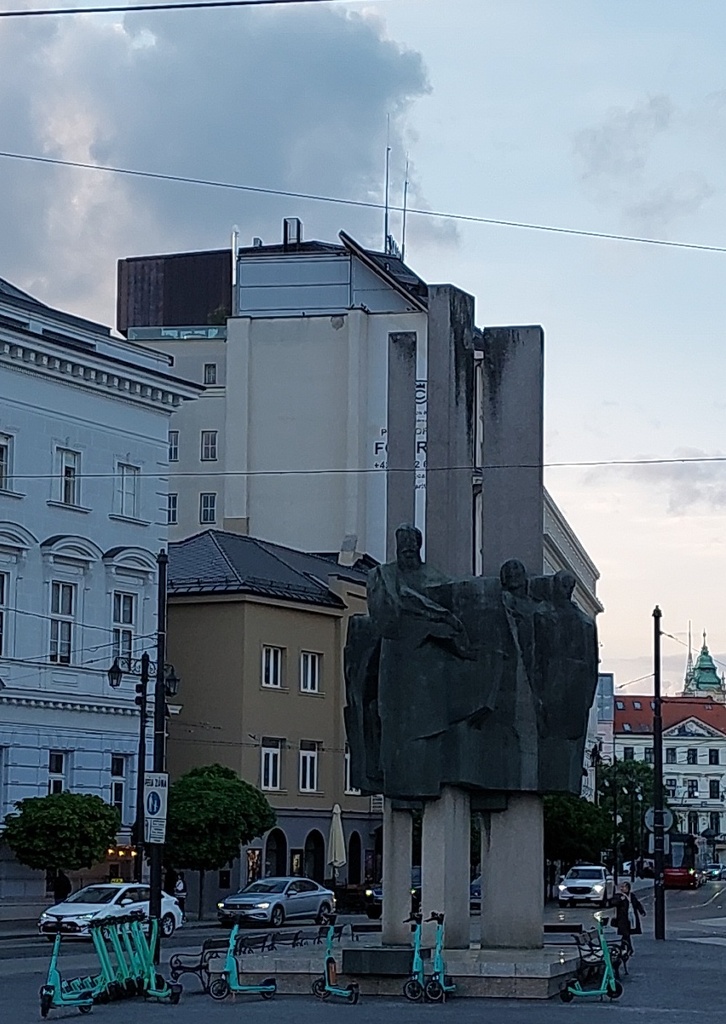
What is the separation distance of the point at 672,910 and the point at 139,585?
2521 centimetres

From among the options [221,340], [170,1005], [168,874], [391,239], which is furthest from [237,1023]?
[391,239]

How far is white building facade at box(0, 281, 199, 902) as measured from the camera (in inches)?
2067

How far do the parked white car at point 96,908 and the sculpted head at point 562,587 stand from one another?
15.9 meters

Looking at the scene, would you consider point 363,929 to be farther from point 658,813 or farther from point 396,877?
point 658,813

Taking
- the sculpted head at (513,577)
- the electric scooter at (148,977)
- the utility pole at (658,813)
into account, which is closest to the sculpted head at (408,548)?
the sculpted head at (513,577)

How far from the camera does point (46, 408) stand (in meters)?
54.2

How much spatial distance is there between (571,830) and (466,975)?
172ft

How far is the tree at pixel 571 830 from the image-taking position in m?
75.4

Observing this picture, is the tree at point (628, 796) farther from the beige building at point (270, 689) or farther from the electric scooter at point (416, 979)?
the electric scooter at point (416, 979)

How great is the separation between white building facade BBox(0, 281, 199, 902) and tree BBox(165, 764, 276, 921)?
6.88 feet

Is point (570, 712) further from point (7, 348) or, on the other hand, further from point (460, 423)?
point (7, 348)

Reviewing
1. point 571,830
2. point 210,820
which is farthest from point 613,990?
point 571,830

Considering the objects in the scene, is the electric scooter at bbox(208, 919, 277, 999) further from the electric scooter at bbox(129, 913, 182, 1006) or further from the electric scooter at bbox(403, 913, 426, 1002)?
the electric scooter at bbox(403, 913, 426, 1002)

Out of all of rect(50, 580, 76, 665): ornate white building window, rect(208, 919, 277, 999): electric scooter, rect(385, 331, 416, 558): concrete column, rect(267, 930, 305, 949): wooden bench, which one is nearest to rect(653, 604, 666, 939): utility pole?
rect(267, 930, 305, 949): wooden bench
